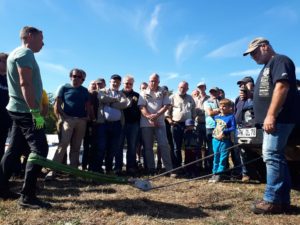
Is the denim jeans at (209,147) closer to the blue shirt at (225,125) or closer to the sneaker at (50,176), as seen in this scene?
the blue shirt at (225,125)

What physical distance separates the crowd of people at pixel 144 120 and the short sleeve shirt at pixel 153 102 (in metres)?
0.02

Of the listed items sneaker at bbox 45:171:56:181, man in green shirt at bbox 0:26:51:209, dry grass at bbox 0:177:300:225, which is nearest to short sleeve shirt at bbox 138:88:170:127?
dry grass at bbox 0:177:300:225

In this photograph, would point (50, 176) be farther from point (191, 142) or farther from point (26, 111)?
point (191, 142)

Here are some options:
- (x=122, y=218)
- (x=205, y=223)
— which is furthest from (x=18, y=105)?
(x=205, y=223)

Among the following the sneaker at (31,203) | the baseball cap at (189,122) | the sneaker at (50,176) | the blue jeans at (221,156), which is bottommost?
the sneaker at (31,203)

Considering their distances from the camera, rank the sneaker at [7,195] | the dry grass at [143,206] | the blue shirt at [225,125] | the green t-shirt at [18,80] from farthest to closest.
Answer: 1. the blue shirt at [225,125]
2. the sneaker at [7,195]
3. the green t-shirt at [18,80]
4. the dry grass at [143,206]

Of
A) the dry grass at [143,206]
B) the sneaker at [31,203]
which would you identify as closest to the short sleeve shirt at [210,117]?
the dry grass at [143,206]

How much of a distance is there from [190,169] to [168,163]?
0.52 metres

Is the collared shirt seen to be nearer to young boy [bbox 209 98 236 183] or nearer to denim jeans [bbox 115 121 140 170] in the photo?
denim jeans [bbox 115 121 140 170]

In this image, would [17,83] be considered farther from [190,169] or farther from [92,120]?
[190,169]

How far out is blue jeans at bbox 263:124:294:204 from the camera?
4.16 meters

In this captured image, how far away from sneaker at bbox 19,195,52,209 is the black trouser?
6cm

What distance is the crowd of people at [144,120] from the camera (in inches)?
165

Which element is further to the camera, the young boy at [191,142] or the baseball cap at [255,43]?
the young boy at [191,142]
